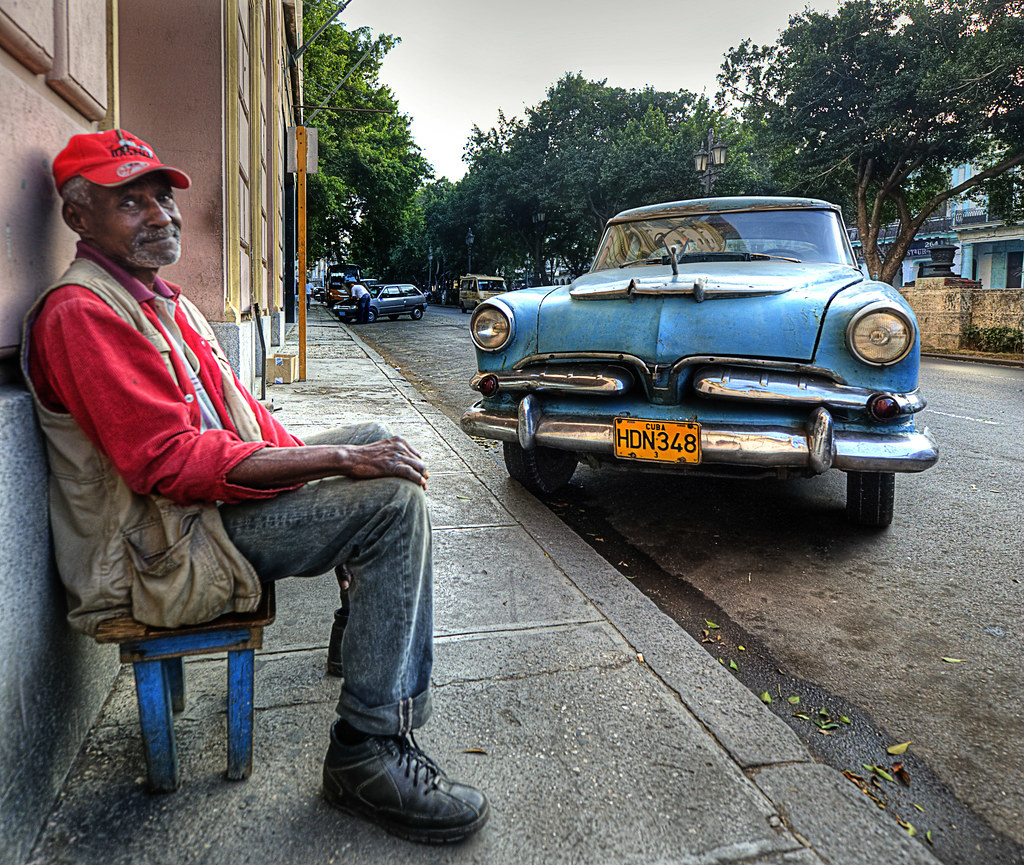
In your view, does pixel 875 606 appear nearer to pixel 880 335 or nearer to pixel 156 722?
pixel 880 335

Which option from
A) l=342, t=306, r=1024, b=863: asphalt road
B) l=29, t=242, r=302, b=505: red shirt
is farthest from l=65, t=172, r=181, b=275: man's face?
l=342, t=306, r=1024, b=863: asphalt road

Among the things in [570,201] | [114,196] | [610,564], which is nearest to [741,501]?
[610,564]

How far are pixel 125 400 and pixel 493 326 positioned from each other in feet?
9.13

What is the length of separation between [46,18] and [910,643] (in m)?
3.32

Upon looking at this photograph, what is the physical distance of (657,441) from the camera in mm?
3699

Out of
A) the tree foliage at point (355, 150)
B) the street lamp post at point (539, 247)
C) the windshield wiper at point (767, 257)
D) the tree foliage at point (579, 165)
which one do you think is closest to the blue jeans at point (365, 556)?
the windshield wiper at point (767, 257)

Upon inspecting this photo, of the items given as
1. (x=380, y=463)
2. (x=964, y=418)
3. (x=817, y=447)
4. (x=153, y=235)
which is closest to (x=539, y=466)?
(x=817, y=447)

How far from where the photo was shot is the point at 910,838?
1841mm

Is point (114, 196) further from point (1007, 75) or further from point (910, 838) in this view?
point (1007, 75)

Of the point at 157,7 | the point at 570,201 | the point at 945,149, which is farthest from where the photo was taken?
the point at 570,201

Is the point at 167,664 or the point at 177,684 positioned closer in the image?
the point at 167,664

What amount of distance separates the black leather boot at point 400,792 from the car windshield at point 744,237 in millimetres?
3741

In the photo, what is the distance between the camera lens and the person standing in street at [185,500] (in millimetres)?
1663

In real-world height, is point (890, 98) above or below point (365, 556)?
above
